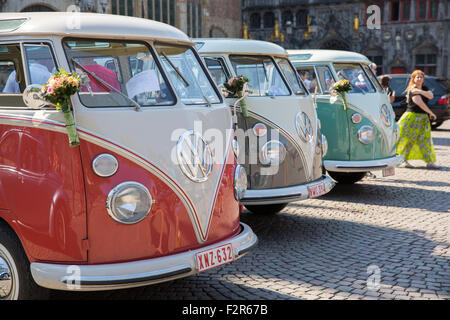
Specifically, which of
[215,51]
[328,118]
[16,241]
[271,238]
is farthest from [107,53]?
[328,118]

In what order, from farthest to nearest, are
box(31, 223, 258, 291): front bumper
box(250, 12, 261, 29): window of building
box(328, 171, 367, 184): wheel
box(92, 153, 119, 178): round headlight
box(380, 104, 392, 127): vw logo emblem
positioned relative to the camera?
box(250, 12, 261, 29): window of building
box(328, 171, 367, 184): wheel
box(380, 104, 392, 127): vw logo emblem
box(92, 153, 119, 178): round headlight
box(31, 223, 258, 291): front bumper

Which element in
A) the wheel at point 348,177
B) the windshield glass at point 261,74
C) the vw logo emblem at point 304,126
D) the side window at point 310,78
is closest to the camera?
the vw logo emblem at point 304,126

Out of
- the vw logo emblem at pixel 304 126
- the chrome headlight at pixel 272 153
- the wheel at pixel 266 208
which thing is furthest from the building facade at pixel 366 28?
the chrome headlight at pixel 272 153

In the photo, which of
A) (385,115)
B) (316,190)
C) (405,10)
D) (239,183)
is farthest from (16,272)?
(405,10)

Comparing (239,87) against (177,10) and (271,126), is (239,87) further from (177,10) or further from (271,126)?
(177,10)

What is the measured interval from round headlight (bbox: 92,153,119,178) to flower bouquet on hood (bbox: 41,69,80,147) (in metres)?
0.17

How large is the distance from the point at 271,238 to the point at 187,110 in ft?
8.15

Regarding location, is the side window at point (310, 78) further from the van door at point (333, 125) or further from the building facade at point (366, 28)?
the building facade at point (366, 28)

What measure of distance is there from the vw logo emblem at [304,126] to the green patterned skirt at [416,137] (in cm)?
475

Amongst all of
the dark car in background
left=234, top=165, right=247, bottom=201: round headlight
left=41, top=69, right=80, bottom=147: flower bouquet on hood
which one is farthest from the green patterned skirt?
left=41, top=69, right=80, bottom=147: flower bouquet on hood

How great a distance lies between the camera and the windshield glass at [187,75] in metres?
4.09

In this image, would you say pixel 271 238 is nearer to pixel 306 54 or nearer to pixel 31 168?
pixel 31 168

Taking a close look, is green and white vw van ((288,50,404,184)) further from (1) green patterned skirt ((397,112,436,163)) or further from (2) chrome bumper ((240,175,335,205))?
(2) chrome bumper ((240,175,335,205))

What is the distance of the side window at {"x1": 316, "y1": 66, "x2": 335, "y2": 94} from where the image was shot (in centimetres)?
836
